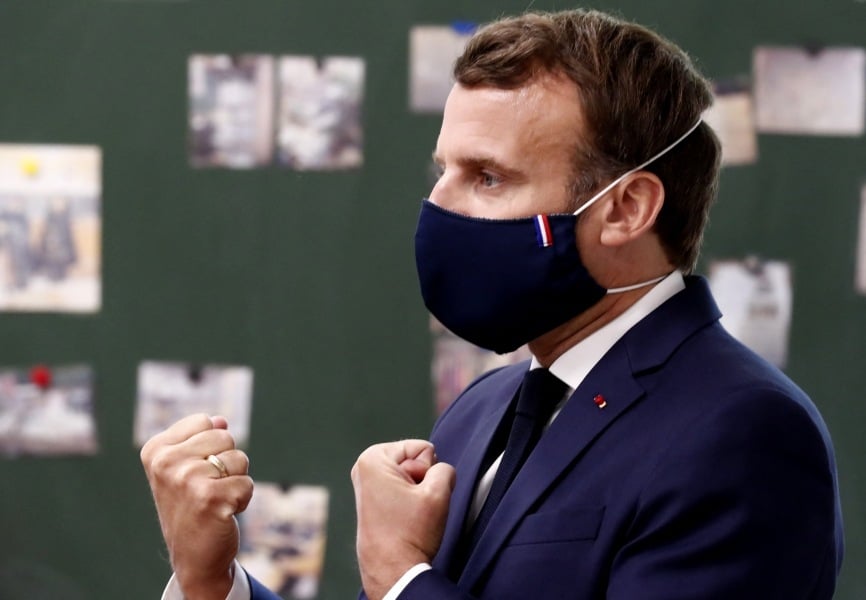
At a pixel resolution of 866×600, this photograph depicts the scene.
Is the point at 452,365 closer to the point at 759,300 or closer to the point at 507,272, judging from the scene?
the point at 759,300

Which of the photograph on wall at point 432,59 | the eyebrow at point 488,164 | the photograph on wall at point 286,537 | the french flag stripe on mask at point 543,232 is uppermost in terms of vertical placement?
the photograph on wall at point 432,59

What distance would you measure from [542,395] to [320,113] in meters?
1.03

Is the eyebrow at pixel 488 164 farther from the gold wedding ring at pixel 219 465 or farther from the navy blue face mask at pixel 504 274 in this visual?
the gold wedding ring at pixel 219 465

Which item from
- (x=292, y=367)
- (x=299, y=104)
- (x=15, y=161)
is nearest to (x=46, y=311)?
(x=15, y=161)

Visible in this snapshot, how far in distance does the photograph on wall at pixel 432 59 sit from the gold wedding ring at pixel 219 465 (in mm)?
1002

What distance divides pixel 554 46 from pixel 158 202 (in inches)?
44.3

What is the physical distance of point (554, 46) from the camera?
1.27 m

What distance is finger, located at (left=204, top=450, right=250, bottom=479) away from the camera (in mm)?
1342

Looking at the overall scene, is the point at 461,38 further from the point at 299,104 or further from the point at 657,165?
the point at 657,165

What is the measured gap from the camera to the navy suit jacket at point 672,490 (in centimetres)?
105

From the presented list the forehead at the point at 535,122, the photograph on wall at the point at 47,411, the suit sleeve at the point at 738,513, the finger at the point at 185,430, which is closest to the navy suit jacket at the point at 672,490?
the suit sleeve at the point at 738,513

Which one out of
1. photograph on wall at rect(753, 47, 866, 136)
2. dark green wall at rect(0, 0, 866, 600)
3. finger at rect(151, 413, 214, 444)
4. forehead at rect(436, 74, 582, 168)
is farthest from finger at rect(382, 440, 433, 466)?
photograph on wall at rect(753, 47, 866, 136)

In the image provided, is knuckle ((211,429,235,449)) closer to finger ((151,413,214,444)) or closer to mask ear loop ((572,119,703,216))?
finger ((151,413,214,444))

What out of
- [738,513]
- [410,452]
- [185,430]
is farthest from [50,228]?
[738,513]
